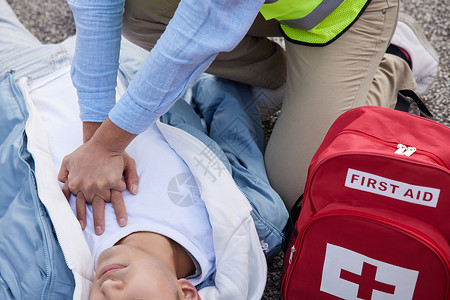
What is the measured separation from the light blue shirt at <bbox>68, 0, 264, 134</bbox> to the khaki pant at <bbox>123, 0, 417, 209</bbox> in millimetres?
222

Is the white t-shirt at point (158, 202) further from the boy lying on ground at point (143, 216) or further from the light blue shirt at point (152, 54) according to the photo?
the light blue shirt at point (152, 54)

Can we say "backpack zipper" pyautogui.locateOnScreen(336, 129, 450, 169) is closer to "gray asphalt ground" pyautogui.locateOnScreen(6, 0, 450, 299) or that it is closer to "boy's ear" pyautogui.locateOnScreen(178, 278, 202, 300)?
"boy's ear" pyautogui.locateOnScreen(178, 278, 202, 300)

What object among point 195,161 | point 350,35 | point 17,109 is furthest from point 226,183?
point 17,109

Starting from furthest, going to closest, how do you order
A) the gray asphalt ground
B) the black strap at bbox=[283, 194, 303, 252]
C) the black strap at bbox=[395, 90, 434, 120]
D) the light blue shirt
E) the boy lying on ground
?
1. the gray asphalt ground
2. the black strap at bbox=[395, 90, 434, 120]
3. the black strap at bbox=[283, 194, 303, 252]
4. the boy lying on ground
5. the light blue shirt

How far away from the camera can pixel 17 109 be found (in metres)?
1.27

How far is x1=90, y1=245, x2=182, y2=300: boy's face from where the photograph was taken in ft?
2.86

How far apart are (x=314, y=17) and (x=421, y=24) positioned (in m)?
0.82

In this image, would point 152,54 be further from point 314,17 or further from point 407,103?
point 407,103

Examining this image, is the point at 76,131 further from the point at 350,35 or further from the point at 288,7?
the point at 350,35

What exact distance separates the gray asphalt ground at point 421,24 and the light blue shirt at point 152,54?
639 millimetres

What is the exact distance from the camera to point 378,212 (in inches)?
36.8

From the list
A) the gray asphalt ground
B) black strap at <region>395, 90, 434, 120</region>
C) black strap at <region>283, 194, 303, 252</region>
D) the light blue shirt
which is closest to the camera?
the light blue shirt

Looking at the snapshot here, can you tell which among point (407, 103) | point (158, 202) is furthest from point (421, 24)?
point (158, 202)

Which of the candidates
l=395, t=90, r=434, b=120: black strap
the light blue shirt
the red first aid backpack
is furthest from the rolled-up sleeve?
l=395, t=90, r=434, b=120: black strap
